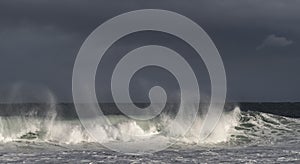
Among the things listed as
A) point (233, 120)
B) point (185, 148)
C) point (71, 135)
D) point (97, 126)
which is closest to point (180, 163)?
point (185, 148)

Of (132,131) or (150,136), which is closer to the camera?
(150,136)

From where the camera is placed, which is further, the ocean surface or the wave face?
the wave face

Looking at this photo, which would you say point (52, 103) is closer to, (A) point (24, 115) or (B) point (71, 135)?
(A) point (24, 115)

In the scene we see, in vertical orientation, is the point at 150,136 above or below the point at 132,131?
below

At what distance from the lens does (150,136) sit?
35.8 metres

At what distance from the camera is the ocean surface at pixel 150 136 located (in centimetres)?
2270

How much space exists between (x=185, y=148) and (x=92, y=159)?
7.42 meters

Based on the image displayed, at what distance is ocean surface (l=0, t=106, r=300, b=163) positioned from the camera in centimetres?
2270

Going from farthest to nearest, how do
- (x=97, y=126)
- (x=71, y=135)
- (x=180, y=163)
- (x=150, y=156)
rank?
(x=97, y=126), (x=71, y=135), (x=150, y=156), (x=180, y=163)

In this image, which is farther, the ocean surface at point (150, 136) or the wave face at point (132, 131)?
the wave face at point (132, 131)

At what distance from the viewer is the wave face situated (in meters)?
32.6

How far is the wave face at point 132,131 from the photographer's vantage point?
3262 centimetres

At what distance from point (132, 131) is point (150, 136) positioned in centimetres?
141

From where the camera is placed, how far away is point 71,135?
108 feet
